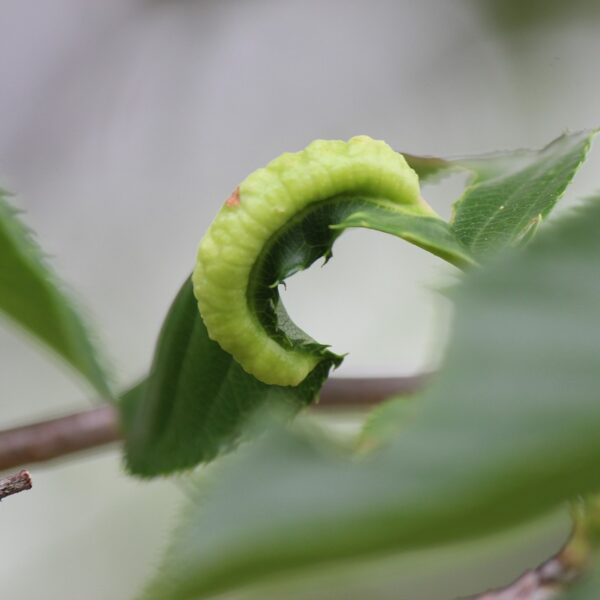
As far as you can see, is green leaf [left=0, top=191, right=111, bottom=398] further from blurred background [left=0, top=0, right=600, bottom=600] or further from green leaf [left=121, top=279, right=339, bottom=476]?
blurred background [left=0, top=0, right=600, bottom=600]

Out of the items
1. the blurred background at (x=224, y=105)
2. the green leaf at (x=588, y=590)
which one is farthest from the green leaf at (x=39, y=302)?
the blurred background at (x=224, y=105)

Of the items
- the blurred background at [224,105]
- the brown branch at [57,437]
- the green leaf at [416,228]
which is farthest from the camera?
the blurred background at [224,105]

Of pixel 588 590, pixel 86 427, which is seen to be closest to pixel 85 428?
pixel 86 427

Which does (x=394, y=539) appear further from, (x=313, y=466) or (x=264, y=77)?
(x=264, y=77)

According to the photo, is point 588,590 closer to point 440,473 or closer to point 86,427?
point 440,473

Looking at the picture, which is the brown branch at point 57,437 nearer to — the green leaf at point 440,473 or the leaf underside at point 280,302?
the leaf underside at point 280,302

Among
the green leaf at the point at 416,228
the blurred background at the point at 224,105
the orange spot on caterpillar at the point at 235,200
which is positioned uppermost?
the green leaf at the point at 416,228
